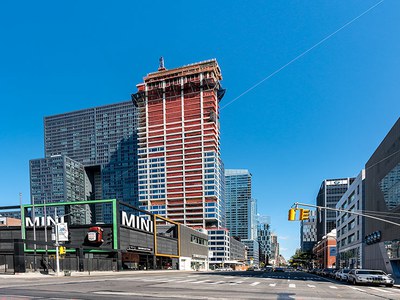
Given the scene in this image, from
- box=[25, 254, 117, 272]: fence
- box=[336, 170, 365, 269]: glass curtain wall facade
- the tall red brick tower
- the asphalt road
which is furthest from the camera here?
the tall red brick tower

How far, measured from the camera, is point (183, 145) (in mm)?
182500

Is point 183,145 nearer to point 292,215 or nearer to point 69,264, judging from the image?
point 69,264

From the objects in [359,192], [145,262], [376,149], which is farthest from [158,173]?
[376,149]

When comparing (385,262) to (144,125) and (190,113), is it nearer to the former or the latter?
(190,113)

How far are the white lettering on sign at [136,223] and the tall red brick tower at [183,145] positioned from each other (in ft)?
344

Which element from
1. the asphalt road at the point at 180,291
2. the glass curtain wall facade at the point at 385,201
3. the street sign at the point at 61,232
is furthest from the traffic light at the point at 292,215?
the street sign at the point at 61,232

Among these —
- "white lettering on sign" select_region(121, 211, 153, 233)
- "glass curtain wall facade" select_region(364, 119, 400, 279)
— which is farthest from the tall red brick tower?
"glass curtain wall facade" select_region(364, 119, 400, 279)

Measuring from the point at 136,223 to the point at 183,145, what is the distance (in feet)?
397

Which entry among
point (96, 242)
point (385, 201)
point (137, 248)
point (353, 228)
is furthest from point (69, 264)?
point (353, 228)

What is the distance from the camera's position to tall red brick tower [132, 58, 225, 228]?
175625mm

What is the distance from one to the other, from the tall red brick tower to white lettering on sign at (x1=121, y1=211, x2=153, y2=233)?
10473cm

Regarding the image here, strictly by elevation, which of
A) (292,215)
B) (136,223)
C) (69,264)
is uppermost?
(292,215)

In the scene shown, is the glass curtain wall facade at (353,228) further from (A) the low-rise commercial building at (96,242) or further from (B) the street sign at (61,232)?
(B) the street sign at (61,232)

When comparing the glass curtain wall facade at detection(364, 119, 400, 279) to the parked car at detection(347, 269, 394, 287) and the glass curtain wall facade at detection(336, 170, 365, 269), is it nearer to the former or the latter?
the glass curtain wall facade at detection(336, 170, 365, 269)
